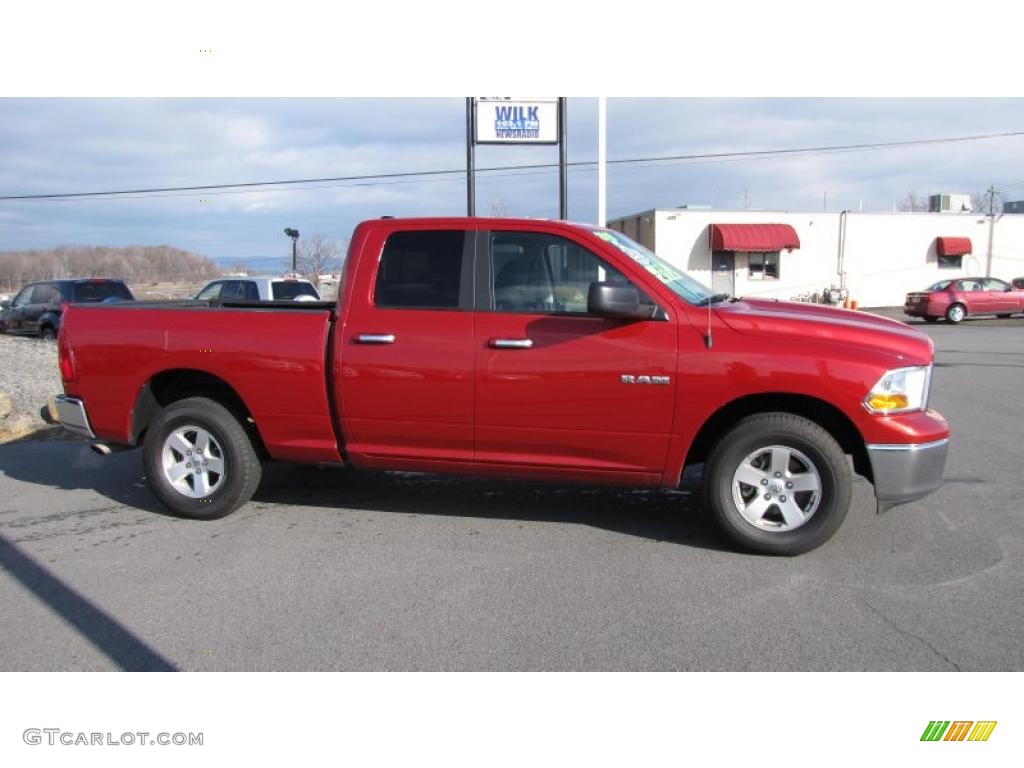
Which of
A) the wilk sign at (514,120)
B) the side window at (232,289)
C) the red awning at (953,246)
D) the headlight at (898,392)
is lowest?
the headlight at (898,392)

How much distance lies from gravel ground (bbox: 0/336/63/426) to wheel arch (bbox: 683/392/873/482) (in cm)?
792

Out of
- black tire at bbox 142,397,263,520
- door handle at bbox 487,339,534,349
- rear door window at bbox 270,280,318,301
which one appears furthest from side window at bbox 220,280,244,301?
door handle at bbox 487,339,534,349

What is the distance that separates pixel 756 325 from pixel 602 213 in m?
13.0

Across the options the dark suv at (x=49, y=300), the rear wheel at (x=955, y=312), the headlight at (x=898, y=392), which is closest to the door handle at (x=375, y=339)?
the headlight at (x=898, y=392)

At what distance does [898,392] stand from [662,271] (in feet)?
5.12

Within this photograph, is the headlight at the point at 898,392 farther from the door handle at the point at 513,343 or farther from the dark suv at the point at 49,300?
the dark suv at the point at 49,300

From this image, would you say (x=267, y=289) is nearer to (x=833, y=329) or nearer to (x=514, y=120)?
(x=514, y=120)

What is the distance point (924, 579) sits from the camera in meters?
4.36

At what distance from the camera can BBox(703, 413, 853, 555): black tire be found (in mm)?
4559

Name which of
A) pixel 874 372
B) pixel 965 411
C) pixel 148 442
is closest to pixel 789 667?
pixel 874 372

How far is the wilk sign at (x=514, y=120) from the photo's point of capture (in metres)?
16.1

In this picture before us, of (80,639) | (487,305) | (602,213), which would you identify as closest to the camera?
(80,639)

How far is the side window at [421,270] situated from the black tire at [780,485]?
6.33 feet
